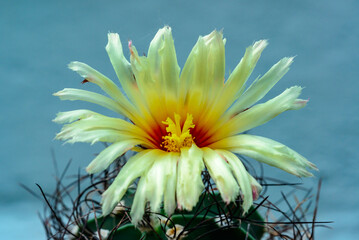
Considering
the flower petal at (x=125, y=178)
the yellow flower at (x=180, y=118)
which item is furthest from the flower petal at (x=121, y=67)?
the flower petal at (x=125, y=178)

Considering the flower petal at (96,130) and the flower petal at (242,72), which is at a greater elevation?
the flower petal at (242,72)

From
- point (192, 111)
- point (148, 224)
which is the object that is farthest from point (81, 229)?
point (192, 111)

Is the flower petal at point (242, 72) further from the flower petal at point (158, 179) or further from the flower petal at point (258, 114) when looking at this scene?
the flower petal at point (158, 179)

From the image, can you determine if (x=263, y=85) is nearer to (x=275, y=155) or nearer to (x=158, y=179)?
(x=275, y=155)

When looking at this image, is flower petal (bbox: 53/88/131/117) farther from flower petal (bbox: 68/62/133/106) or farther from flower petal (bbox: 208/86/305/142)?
flower petal (bbox: 208/86/305/142)

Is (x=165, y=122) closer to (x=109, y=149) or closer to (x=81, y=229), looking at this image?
(x=109, y=149)

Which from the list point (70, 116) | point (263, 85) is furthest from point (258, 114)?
point (70, 116)

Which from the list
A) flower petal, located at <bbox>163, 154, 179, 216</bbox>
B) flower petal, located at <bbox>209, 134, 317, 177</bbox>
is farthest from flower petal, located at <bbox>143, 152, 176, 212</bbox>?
flower petal, located at <bbox>209, 134, 317, 177</bbox>
